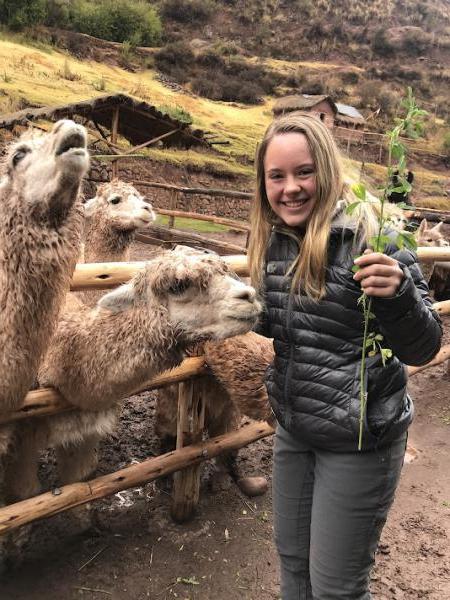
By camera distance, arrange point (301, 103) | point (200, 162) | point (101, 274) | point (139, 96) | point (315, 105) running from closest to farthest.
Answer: point (101, 274) < point (200, 162) < point (139, 96) < point (315, 105) < point (301, 103)

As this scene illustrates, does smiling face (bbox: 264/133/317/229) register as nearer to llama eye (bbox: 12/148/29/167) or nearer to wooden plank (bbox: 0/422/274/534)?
llama eye (bbox: 12/148/29/167)

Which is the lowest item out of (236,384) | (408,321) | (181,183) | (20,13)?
(181,183)

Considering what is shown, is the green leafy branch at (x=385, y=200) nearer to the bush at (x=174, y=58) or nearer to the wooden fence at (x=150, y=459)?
the wooden fence at (x=150, y=459)

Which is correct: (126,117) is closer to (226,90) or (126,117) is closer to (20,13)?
(20,13)

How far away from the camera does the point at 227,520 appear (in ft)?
11.5

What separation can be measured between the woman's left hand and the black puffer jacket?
19 centimetres

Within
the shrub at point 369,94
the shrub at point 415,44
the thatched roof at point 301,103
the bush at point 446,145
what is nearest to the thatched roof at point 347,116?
the thatched roof at point 301,103

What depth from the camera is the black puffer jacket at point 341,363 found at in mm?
1665

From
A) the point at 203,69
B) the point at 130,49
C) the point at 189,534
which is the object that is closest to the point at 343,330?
the point at 189,534

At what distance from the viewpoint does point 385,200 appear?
1.53 metres

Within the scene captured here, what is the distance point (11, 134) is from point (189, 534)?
1564 cm

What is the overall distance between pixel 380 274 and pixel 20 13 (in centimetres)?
3913

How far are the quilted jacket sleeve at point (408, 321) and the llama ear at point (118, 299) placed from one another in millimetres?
1318

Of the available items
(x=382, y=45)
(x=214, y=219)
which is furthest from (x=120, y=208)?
(x=382, y=45)
